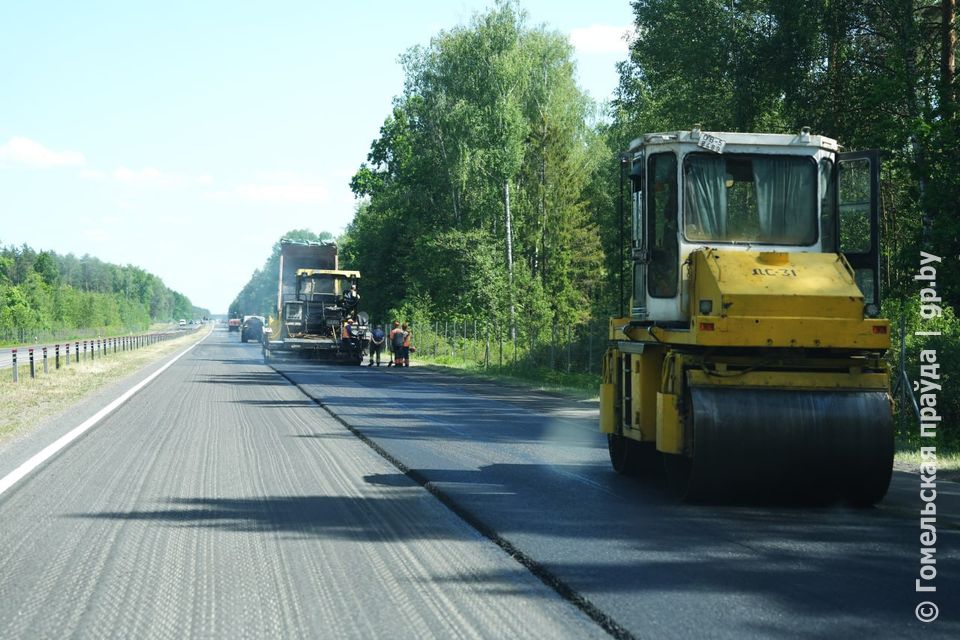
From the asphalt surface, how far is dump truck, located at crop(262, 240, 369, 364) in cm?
2985

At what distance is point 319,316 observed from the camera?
4472cm

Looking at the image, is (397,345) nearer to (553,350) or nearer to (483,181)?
(553,350)

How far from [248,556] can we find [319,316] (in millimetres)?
37954

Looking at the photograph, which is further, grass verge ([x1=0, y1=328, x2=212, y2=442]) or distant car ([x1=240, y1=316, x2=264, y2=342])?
distant car ([x1=240, y1=316, x2=264, y2=342])

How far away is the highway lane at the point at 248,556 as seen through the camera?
553cm

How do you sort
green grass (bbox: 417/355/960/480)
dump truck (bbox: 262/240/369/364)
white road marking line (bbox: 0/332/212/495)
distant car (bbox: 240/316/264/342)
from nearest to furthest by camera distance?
1. white road marking line (bbox: 0/332/212/495)
2. green grass (bbox: 417/355/960/480)
3. dump truck (bbox: 262/240/369/364)
4. distant car (bbox: 240/316/264/342)

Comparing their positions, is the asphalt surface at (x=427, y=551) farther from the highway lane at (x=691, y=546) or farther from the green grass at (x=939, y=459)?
the green grass at (x=939, y=459)

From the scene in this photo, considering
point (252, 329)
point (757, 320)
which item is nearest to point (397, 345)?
point (757, 320)

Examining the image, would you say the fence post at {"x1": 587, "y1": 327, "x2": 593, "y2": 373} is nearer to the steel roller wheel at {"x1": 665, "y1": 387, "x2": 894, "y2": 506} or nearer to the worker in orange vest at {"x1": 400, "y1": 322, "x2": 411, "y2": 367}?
the worker in orange vest at {"x1": 400, "y1": 322, "x2": 411, "y2": 367}

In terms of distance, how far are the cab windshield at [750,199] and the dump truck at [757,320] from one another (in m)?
0.01

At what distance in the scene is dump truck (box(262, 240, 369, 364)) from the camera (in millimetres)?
43562

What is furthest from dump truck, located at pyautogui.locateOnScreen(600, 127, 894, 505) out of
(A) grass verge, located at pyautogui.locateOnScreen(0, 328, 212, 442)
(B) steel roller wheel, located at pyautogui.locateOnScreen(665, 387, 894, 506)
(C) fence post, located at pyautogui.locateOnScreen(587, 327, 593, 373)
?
(C) fence post, located at pyautogui.locateOnScreen(587, 327, 593, 373)

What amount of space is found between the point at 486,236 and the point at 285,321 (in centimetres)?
→ 1109

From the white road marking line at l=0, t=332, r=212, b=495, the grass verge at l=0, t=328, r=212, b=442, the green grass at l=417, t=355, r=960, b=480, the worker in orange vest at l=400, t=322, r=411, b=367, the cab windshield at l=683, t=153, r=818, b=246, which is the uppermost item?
the cab windshield at l=683, t=153, r=818, b=246
